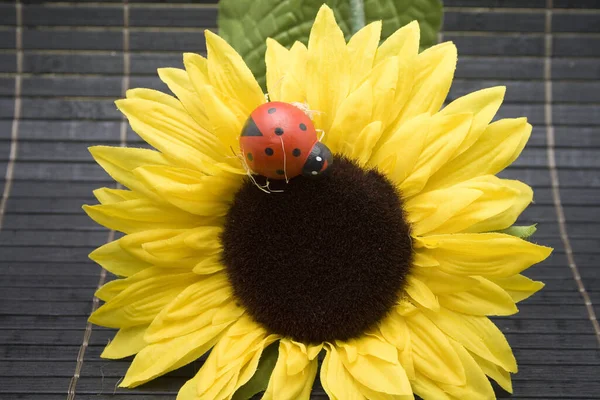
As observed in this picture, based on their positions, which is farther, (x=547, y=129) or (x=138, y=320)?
(x=547, y=129)

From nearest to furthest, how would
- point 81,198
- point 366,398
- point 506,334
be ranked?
point 366,398, point 506,334, point 81,198

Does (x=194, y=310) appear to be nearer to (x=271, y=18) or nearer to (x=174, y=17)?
(x=271, y=18)

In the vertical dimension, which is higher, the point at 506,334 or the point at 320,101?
the point at 320,101

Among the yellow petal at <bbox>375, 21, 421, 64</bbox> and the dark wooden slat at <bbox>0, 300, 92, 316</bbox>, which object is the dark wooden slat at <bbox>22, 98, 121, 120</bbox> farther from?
the yellow petal at <bbox>375, 21, 421, 64</bbox>

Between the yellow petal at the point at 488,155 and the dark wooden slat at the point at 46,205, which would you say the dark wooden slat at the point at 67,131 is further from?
the yellow petal at the point at 488,155

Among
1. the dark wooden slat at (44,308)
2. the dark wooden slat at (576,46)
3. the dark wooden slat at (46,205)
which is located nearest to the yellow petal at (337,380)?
the dark wooden slat at (44,308)

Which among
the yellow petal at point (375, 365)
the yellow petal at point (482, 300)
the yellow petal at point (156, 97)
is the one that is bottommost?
the yellow petal at point (375, 365)

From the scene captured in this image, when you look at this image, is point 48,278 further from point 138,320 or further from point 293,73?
point 293,73

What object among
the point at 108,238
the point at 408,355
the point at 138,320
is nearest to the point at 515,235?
the point at 408,355
